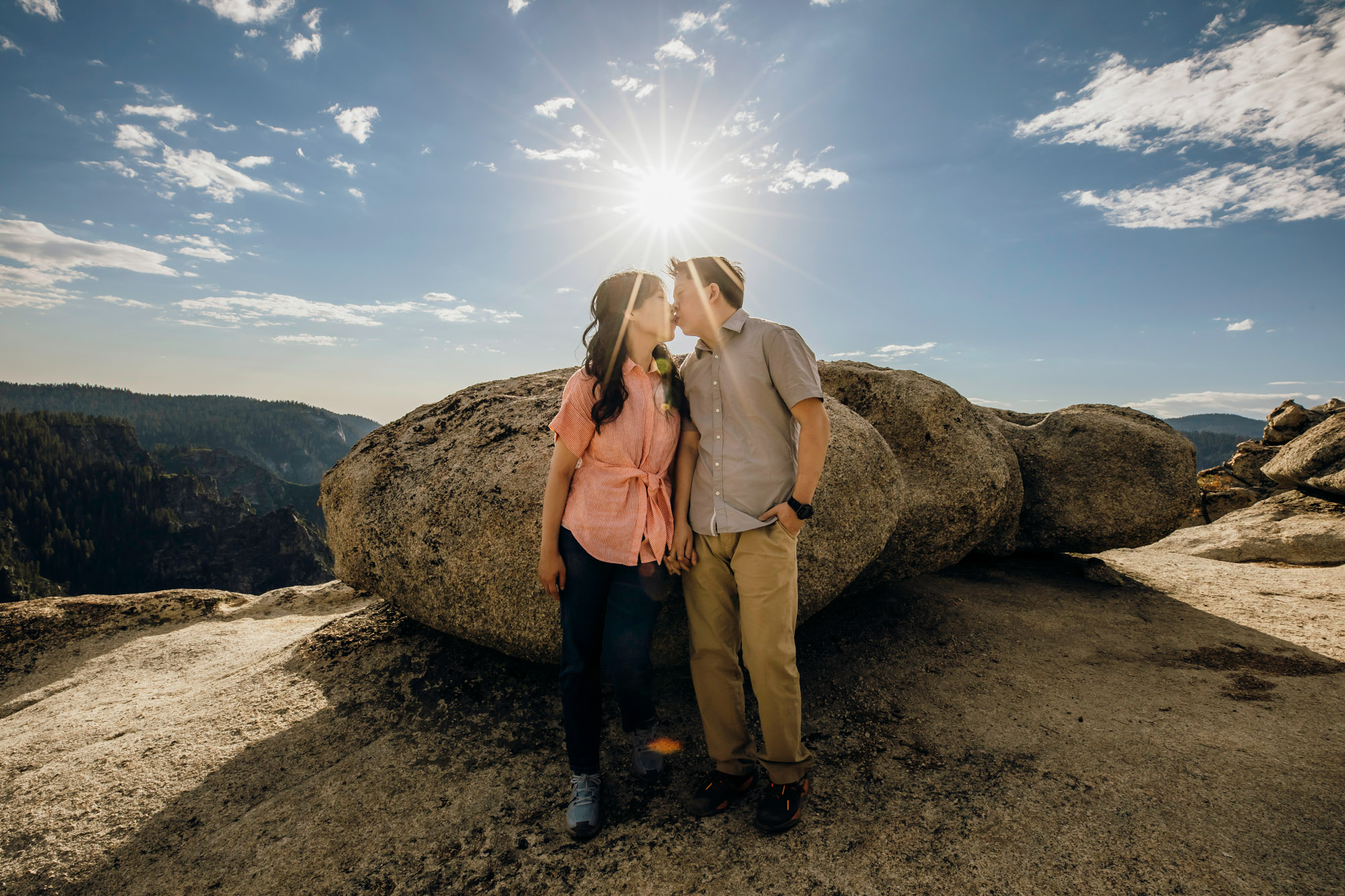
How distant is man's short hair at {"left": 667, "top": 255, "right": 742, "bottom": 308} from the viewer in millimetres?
3660

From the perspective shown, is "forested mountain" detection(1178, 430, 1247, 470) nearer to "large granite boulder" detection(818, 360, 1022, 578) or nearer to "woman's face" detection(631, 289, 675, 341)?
"large granite boulder" detection(818, 360, 1022, 578)

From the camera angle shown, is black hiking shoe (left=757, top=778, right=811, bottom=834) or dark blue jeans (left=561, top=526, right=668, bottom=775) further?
dark blue jeans (left=561, top=526, right=668, bottom=775)

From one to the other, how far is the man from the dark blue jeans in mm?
289

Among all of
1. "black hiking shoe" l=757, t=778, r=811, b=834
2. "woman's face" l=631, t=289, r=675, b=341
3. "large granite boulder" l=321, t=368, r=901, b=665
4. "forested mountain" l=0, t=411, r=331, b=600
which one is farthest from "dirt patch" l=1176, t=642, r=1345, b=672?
"forested mountain" l=0, t=411, r=331, b=600

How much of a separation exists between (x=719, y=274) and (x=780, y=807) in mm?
3150

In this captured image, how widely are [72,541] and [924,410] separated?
430 ft

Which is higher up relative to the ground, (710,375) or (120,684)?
(710,375)

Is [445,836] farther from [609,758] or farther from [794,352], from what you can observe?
[794,352]

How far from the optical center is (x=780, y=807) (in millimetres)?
3455

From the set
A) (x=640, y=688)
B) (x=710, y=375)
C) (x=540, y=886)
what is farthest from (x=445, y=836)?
(x=710, y=375)

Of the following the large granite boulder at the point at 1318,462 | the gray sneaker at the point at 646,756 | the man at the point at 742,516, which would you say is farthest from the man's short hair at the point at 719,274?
the large granite boulder at the point at 1318,462

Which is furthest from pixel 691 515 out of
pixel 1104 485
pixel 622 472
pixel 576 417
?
pixel 1104 485

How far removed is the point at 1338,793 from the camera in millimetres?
3559

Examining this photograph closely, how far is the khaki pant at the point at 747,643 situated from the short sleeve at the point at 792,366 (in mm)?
778
